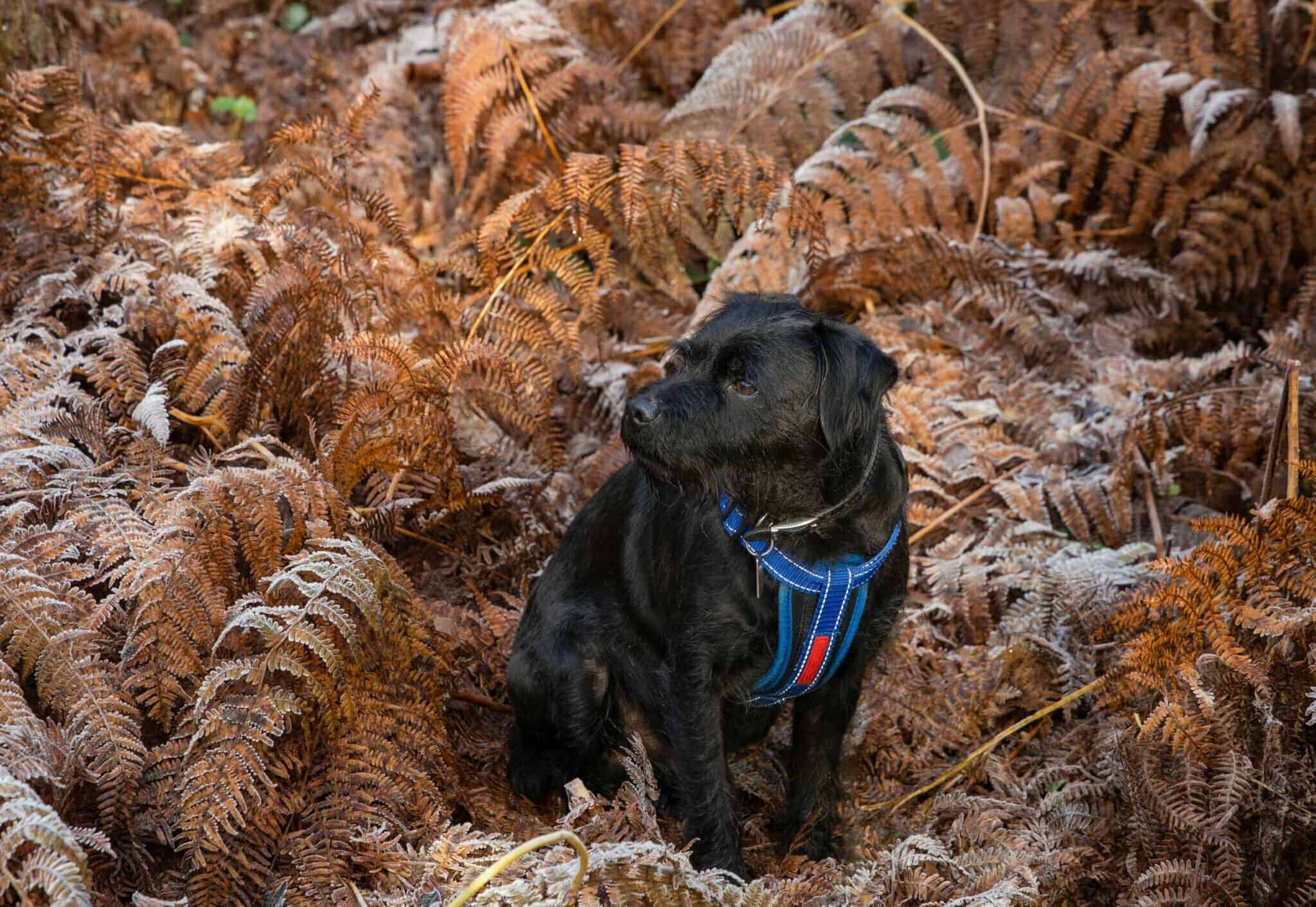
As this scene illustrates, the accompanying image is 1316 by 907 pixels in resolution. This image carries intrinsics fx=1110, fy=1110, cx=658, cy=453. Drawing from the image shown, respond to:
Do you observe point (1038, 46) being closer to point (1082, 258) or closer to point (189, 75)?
point (1082, 258)

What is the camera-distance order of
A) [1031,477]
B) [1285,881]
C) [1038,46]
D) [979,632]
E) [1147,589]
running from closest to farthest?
[1285,881] < [1147,589] < [979,632] < [1031,477] < [1038,46]

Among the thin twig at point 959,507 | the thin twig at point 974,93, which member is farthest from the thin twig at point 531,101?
the thin twig at point 959,507

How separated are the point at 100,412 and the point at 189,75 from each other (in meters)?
3.73

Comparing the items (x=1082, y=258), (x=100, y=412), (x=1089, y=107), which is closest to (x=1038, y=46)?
(x=1089, y=107)

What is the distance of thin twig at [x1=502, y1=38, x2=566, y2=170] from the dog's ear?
279 centimetres

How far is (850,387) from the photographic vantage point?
3197 mm

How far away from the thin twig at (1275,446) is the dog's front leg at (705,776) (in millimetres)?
1942

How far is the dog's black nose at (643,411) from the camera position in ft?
10.9

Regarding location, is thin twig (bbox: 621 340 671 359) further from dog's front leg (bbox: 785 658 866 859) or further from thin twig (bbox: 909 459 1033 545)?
dog's front leg (bbox: 785 658 866 859)

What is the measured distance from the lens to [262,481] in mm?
3586

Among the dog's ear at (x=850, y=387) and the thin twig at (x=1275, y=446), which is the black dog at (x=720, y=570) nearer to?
the dog's ear at (x=850, y=387)

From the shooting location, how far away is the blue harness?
3287 millimetres

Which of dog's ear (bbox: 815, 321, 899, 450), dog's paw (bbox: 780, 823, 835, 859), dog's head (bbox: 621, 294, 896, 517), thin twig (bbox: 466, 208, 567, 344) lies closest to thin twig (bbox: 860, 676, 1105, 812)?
dog's paw (bbox: 780, 823, 835, 859)

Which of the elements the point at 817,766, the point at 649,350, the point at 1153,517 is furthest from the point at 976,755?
the point at 649,350
